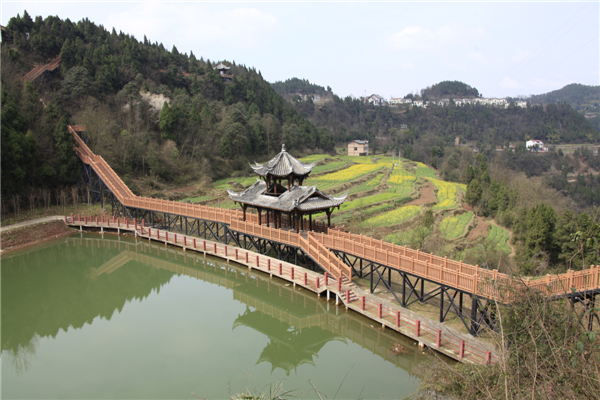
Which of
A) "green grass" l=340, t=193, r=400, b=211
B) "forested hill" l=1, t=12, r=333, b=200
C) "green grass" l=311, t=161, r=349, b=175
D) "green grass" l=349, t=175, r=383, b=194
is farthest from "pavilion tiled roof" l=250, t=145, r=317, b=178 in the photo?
"green grass" l=311, t=161, r=349, b=175

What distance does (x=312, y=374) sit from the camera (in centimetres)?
1334

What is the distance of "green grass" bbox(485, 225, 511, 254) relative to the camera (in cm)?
2707

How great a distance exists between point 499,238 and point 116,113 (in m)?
42.7

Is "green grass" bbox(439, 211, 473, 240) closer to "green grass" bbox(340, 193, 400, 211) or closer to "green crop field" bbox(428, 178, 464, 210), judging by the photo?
"green crop field" bbox(428, 178, 464, 210)

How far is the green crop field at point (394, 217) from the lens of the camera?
102ft

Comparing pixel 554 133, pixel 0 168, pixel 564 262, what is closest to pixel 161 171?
pixel 0 168

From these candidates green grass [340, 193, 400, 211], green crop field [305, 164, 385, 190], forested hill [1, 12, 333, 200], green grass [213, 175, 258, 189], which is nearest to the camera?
forested hill [1, 12, 333, 200]

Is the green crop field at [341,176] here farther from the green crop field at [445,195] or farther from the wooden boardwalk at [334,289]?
the wooden boardwalk at [334,289]

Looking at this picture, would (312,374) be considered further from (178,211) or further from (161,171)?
(161,171)

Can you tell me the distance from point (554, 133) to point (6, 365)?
14641cm

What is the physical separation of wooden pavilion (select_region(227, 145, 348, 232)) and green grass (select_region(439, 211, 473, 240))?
35.6ft

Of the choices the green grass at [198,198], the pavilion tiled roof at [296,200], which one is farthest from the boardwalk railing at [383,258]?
the green grass at [198,198]

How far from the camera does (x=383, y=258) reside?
1692 cm

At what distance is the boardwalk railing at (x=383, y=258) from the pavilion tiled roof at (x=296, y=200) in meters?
1.32
